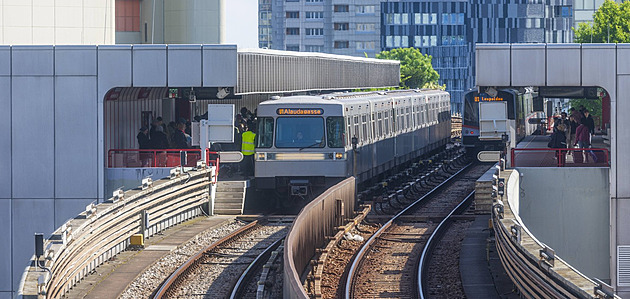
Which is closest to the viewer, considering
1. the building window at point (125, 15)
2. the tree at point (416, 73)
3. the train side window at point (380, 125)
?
the train side window at point (380, 125)

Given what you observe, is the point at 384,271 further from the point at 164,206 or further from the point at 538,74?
the point at 538,74

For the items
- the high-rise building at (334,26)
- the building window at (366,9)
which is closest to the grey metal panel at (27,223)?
the high-rise building at (334,26)

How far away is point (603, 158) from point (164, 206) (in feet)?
36.9

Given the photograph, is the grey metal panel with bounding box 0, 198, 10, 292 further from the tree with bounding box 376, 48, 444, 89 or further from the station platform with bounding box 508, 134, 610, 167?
the tree with bounding box 376, 48, 444, 89

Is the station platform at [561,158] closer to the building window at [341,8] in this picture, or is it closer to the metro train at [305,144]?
the metro train at [305,144]

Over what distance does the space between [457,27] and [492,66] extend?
137 m

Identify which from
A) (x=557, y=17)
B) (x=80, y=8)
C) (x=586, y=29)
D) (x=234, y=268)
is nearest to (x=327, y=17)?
(x=557, y=17)

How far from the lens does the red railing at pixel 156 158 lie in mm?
30562

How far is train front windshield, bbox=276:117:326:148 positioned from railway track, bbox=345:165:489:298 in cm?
284

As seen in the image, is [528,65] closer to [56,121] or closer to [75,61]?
[75,61]

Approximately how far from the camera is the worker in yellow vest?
3084cm

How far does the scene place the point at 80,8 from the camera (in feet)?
158

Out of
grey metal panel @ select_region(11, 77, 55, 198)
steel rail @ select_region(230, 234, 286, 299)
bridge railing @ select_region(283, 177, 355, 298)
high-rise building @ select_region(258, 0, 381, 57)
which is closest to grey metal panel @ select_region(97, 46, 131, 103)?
grey metal panel @ select_region(11, 77, 55, 198)

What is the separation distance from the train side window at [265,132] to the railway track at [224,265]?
4.33 meters
